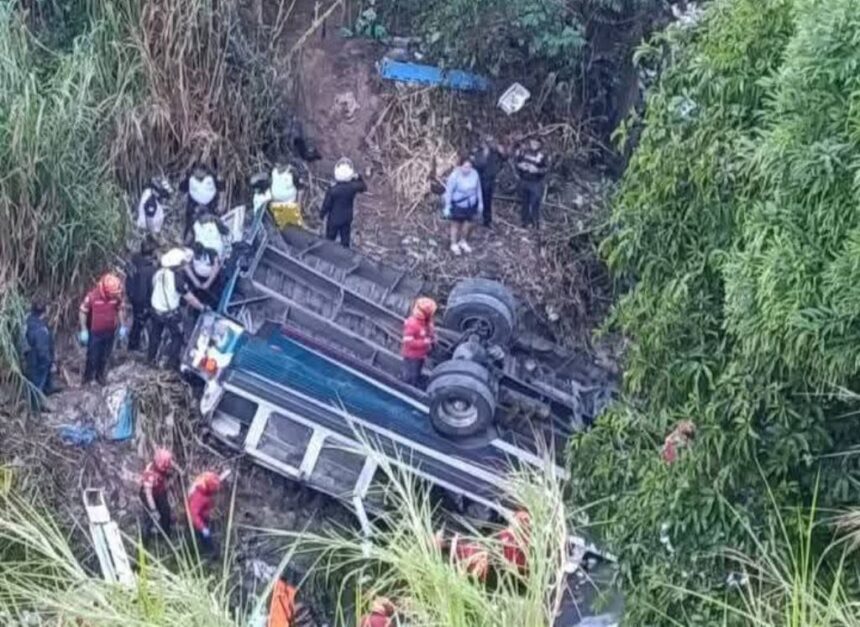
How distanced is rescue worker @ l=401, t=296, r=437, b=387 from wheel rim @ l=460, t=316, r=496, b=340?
597 mm

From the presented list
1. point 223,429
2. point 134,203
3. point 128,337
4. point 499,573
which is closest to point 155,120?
point 134,203

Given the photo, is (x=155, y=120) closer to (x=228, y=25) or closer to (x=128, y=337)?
(x=228, y=25)

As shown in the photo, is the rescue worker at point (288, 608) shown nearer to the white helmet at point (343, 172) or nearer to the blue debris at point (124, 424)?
the blue debris at point (124, 424)

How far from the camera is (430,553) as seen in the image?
595cm

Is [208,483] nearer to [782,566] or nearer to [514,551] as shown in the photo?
[514,551]

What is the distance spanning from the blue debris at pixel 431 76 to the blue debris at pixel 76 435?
5.17m

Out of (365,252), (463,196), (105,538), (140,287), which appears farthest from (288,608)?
(463,196)

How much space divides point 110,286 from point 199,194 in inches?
72.1

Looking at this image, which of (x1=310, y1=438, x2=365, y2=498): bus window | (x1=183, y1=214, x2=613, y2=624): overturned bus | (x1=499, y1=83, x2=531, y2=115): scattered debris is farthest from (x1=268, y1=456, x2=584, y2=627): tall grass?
(x1=499, y1=83, x2=531, y2=115): scattered debris

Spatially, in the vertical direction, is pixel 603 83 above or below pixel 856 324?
above

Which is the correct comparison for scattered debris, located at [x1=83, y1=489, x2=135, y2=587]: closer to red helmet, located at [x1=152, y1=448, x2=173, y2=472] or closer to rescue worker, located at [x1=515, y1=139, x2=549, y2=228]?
red helmet, located at [x1=152, y1=448, x2=173, y2=472]

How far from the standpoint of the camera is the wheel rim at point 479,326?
12516mm

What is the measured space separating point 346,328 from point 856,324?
5737mm

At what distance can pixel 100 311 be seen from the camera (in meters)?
11.9
